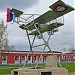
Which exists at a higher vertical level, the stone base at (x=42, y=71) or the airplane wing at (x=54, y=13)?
the airplane wing at (x=54, y=13)

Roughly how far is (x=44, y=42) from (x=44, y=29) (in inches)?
31.9

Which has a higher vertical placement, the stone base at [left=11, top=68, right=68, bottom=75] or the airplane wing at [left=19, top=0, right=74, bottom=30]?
the airplane wing at [left=19, top=0, right=74, bottom=30]

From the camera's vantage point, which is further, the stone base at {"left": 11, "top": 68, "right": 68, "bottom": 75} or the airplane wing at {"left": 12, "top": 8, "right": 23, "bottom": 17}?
the airplane wing at {"left": 12, "top": 8, "right": 23, "bottom": 17}

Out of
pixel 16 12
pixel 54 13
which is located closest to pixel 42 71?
pixel 54 13

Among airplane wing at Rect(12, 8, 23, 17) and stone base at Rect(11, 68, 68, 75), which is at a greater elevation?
airplane wing at Rect(12, 8, 23, 17)

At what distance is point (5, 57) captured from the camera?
41906 mm

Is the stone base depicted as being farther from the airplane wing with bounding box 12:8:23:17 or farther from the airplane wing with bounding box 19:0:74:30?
the airplane wing with bounding box 12:8:23:17

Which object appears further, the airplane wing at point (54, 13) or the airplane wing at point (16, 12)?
the airplane wing at point (16, 12)

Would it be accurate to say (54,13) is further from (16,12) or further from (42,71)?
(42,71)

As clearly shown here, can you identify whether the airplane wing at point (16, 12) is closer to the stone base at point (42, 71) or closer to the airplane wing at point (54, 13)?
the airplane wing at point (54, 13)

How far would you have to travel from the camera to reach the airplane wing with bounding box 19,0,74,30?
35.1 ft

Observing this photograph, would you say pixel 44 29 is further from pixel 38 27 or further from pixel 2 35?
pixel 2 35

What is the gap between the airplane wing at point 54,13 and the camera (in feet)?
35.1

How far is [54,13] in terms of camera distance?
1146 cm
